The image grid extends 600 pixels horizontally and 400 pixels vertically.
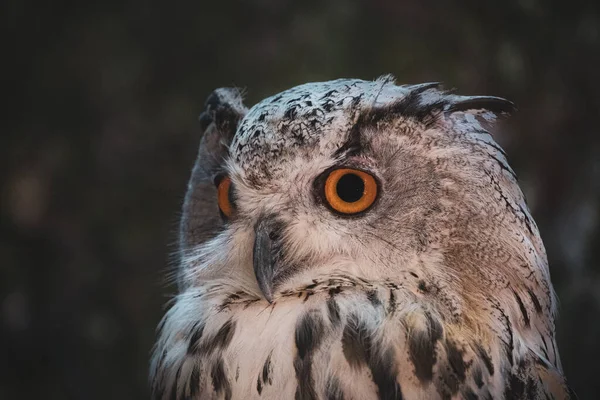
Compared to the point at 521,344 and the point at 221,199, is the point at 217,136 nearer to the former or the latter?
the point at 221,199

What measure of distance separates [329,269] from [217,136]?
1.56ft

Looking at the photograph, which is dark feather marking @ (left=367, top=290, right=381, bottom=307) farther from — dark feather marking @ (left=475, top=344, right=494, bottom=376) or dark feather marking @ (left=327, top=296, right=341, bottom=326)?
dark feather marking @ (left=475, top=344, right=494, bottom=376)

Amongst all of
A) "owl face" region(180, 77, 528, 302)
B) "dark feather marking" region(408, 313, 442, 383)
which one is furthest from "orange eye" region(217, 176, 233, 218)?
"dark feather marking" region(408, 313, 442, 383)

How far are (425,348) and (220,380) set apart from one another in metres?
0.32

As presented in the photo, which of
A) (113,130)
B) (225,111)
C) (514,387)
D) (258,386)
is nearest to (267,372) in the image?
(258,386)

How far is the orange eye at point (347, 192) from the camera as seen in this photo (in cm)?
114

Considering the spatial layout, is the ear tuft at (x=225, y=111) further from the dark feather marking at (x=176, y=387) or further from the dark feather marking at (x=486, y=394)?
the dark feather marking at (x=486, y=394)

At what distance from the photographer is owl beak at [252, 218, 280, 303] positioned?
45.2 inches

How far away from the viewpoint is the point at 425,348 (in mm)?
1091

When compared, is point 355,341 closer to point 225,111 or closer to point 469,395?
point 469,395

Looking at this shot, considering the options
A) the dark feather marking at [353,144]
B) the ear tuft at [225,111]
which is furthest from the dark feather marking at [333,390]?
the ear tuft at [225,111]

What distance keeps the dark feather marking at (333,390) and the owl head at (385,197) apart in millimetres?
163

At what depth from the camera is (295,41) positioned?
2863 millimetres

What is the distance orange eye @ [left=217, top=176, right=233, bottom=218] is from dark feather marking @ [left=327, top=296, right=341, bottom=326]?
0.26m
